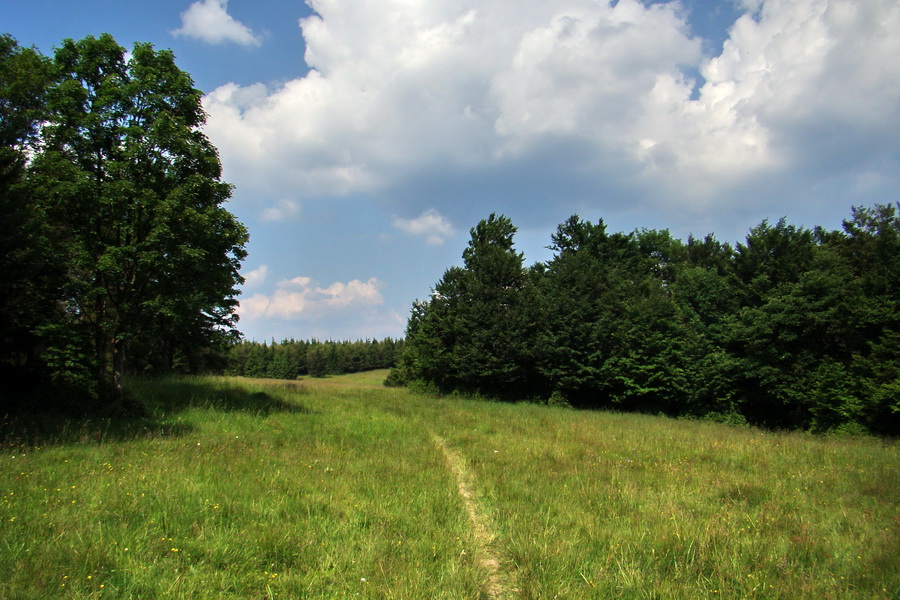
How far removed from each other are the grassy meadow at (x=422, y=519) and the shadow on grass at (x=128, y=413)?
151mm

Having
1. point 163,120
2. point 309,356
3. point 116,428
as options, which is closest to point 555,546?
point 116,428

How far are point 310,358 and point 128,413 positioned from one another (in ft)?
357

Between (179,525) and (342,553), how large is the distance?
2186mm

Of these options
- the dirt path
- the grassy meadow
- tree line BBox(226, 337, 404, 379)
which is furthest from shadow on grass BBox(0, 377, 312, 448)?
tree line BBox(226, 337, 404, 379)

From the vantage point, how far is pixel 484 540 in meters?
5.72

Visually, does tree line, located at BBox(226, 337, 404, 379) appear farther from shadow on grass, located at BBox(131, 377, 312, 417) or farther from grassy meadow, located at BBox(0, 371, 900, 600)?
grassy meadow, located at BBox(0, 371, 900, 600)

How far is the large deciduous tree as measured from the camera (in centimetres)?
1232

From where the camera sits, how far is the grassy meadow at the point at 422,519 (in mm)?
4320

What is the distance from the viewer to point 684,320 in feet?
108

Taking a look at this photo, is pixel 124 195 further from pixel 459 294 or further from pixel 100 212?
pixel 459 294

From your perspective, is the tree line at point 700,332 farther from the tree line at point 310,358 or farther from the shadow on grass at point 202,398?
the tree line at point 310,358

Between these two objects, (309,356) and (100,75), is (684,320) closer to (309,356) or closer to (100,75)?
(100,75)

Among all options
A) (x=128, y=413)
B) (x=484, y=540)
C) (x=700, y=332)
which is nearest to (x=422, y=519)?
(x=484, y=540)

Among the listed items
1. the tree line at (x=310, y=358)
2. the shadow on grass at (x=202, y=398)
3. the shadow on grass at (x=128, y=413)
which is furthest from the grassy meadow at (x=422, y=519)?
the tree line at (x=310, y=358)
